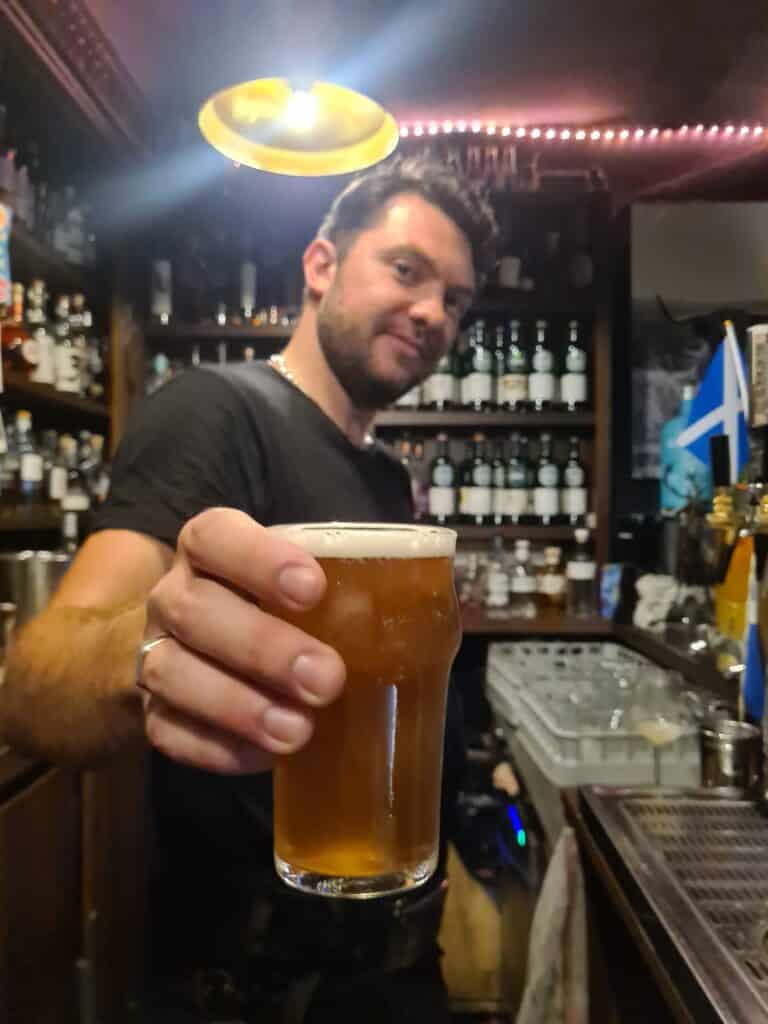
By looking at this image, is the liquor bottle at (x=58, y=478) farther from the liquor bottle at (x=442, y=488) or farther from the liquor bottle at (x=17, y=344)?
the liquor bottle at (x=442, y=488)

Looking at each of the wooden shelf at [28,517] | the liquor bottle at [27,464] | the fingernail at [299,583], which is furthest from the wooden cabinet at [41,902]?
the fingernail at [299,583]

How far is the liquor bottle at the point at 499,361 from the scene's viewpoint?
326 cm

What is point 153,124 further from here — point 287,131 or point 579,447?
point 579,447

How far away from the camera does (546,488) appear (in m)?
3.26

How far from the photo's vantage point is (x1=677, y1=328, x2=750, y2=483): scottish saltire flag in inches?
52.2

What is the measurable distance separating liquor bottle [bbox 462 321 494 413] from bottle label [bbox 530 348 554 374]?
18 cm

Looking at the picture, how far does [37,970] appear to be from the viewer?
167 centimetres

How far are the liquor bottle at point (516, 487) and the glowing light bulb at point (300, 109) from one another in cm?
176

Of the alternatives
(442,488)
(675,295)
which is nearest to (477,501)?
(442,488)

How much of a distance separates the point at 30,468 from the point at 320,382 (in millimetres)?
1205

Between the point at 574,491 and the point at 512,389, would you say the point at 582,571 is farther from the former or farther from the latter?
the point at 512,389

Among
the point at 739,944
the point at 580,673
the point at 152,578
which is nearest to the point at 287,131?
the point at 152,578

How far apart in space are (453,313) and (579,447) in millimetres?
1880

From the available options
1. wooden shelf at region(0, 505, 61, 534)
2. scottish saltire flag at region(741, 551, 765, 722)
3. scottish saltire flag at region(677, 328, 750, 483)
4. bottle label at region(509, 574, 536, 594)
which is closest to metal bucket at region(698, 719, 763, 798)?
scottish saltire flag at region(741, 551, 765, 722)
